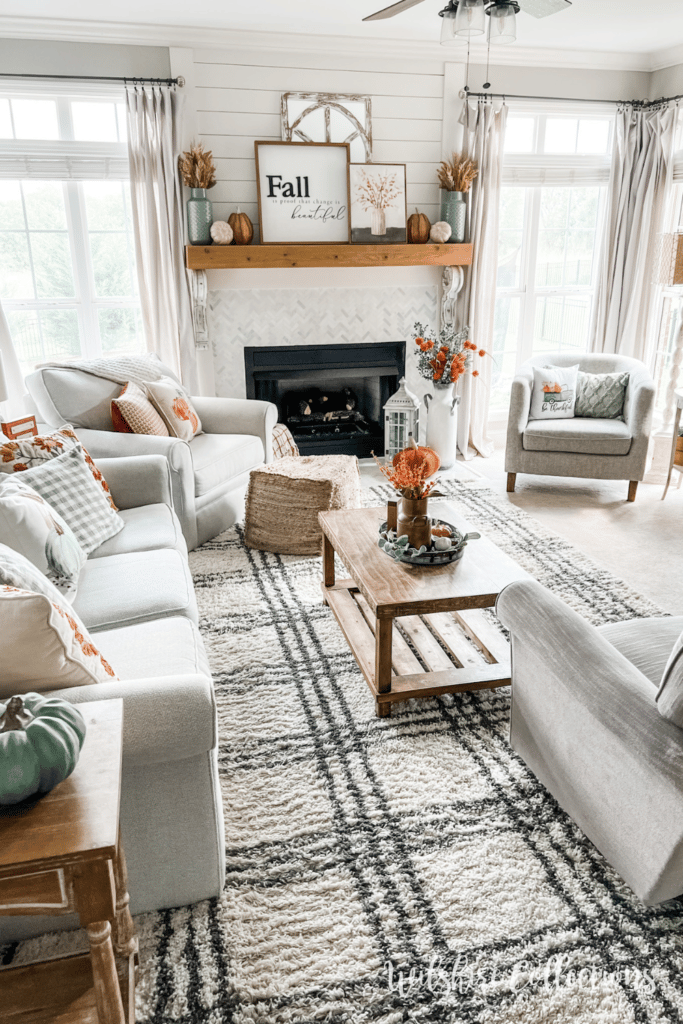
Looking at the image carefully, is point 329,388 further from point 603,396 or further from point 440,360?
point 603,396

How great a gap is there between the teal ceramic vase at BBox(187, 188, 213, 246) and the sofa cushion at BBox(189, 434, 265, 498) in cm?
137

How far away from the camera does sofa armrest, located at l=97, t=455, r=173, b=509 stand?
292cm

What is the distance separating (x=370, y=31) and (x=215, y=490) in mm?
2953

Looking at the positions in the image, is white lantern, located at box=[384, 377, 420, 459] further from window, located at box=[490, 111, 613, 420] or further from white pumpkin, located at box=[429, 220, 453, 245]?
window, located at box=[490, 111, 613, 420]

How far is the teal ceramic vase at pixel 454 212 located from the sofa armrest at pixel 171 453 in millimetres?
2648

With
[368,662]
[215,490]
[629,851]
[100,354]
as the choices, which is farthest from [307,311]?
[629,851]

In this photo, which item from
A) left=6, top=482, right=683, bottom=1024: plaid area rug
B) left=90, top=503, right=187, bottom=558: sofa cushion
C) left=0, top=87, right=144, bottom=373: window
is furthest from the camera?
left=0, top=87, right=144, bottom=373: window

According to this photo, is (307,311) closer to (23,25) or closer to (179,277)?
(179,277)

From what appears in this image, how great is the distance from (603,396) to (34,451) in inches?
132

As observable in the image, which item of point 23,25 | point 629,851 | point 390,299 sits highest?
point 23,25

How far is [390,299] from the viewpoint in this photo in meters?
5.03

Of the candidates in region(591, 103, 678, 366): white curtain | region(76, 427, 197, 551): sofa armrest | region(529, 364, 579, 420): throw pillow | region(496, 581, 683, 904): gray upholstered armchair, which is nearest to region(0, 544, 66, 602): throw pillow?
region(496, 581, 683, 904): gray upholstered armchair

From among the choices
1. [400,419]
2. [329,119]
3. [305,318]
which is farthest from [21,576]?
[329,119]

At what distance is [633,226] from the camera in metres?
5.14
